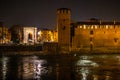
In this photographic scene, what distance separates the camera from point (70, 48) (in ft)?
208

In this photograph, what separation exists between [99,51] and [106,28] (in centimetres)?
750

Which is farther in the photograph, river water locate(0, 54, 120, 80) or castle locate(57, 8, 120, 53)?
castle locate(57, 8, 120, 53)

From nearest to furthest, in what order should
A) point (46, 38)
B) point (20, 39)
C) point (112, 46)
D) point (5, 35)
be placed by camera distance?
point (112, 46), point (5, 35), point (20, 39), point (46, 38)

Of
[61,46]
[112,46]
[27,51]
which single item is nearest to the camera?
[27,51]

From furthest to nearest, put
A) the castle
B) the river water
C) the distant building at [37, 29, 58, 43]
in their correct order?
the distant building at [37, 29, 58, 43]
the castle
the river water

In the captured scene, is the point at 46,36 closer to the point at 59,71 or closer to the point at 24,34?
the point at 24,34

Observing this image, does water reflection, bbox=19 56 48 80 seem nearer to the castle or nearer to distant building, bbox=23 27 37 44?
the castle

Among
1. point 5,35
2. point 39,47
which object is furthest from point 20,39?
point 39,47

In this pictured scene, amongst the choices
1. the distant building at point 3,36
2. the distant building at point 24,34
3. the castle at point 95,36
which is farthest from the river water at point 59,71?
the distant building at point 24,34

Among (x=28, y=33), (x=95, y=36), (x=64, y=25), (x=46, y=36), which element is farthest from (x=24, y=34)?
(x=95, y=36)

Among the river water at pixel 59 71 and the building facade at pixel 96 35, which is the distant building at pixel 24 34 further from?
the river water at pixel 59 71

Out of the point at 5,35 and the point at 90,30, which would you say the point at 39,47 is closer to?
the point at 90,30

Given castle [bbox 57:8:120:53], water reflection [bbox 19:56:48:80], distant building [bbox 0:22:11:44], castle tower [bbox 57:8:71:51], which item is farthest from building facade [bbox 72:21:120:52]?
water reflection [bbox 19:56:48:80]

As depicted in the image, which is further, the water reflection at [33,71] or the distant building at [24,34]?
the distant building at [24,34]
